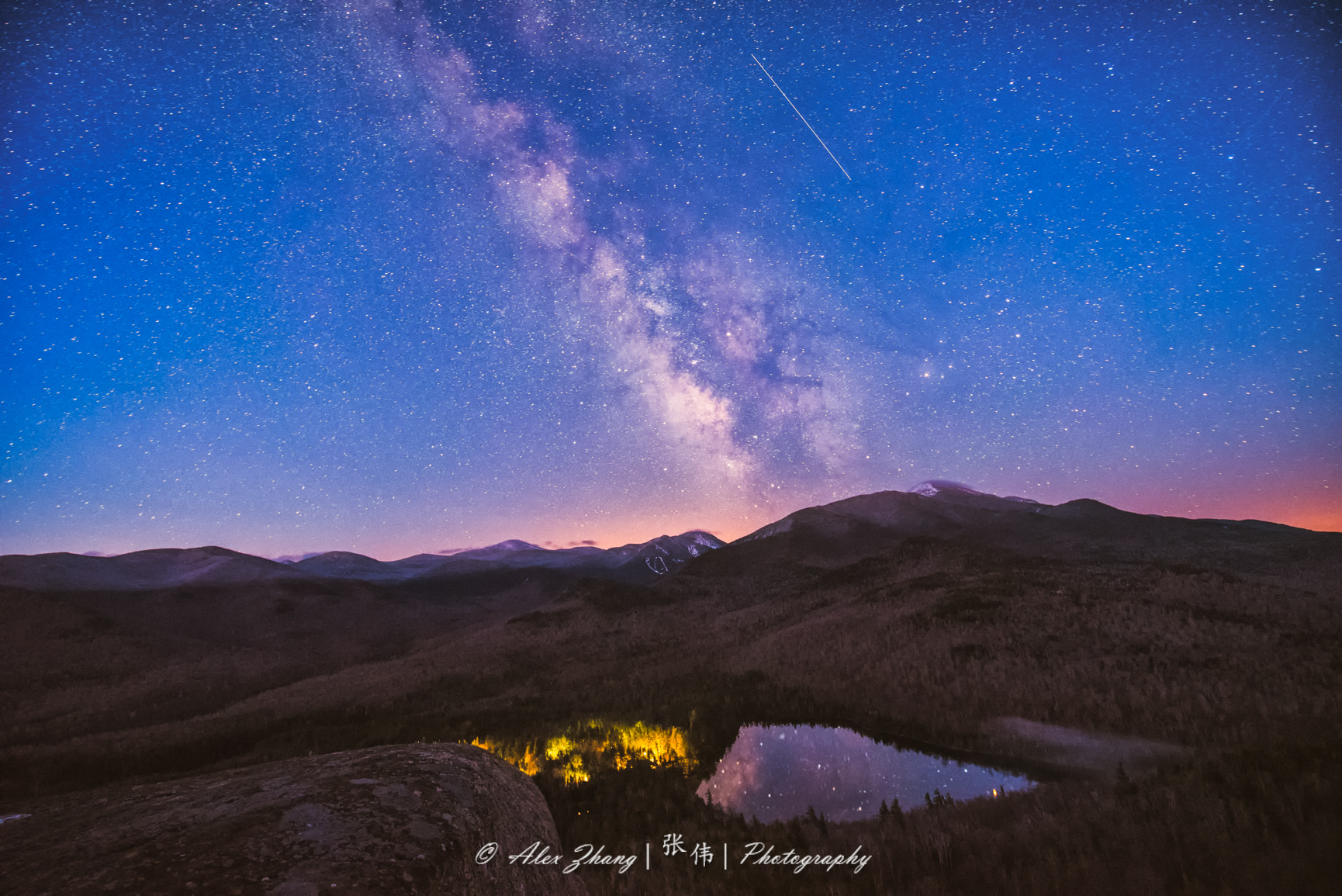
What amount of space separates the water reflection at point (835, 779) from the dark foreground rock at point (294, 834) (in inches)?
256

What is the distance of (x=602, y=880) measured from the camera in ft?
21.7

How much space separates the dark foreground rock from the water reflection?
6503 millimetres

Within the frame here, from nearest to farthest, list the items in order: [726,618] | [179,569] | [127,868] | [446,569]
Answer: [127,868], [726,618], [179,569], [446,569]

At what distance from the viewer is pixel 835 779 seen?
1048 centimetres

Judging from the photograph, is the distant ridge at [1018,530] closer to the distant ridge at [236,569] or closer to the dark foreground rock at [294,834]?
the distant ridge at [236,569]

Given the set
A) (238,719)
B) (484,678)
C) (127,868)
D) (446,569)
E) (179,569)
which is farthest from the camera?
(446,569)

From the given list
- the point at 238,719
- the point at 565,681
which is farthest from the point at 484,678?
the point at 238,719

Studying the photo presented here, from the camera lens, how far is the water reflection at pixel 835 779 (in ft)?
30.5

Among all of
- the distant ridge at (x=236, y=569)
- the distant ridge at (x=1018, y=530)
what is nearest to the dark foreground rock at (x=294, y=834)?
the distant ridge at (x=1018, y=530)

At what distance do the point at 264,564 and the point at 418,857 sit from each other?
101 metres

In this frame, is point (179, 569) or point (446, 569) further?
point (446, 569)

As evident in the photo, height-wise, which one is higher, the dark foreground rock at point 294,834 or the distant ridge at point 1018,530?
the distant ridge at point 1018,530

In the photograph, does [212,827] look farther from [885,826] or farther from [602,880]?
[885,826]

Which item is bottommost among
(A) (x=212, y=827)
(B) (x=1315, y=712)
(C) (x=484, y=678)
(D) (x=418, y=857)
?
(C) (x=484, y=678)
